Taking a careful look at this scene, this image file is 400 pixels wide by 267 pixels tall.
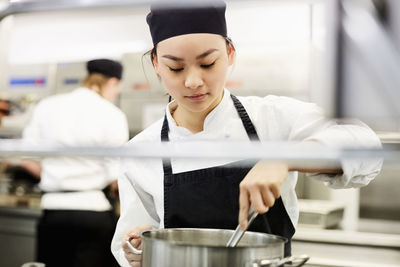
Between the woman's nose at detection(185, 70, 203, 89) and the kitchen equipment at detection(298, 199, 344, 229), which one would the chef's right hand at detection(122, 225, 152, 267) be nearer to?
the woman's nose at detection(185, 70, 203, 89)

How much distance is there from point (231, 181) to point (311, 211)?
1.34 m

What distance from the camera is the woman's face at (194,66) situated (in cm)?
109

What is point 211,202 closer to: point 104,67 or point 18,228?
point 104,67

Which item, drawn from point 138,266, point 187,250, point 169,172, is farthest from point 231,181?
point 187,250

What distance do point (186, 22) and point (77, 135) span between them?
5.42 ft

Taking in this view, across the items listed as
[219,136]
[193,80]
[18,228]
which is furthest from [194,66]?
[18,228]

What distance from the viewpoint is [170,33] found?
1.14m

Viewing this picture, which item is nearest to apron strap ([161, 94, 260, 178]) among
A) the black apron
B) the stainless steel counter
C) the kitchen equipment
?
the black apron

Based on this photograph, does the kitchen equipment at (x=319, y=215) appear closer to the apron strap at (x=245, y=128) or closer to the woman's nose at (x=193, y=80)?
the apron strap at (x=245, y=128)

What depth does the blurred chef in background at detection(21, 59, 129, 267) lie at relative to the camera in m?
2.68

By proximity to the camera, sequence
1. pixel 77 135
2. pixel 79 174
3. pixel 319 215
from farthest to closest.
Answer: pixel 79 174
pixel 77 135
pixel 319 215

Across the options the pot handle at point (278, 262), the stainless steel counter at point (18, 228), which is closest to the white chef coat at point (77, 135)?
the stainless steel counter at point (18, 228)

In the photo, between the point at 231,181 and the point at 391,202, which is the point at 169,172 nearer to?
the point at 231,181

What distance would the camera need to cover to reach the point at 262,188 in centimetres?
82
